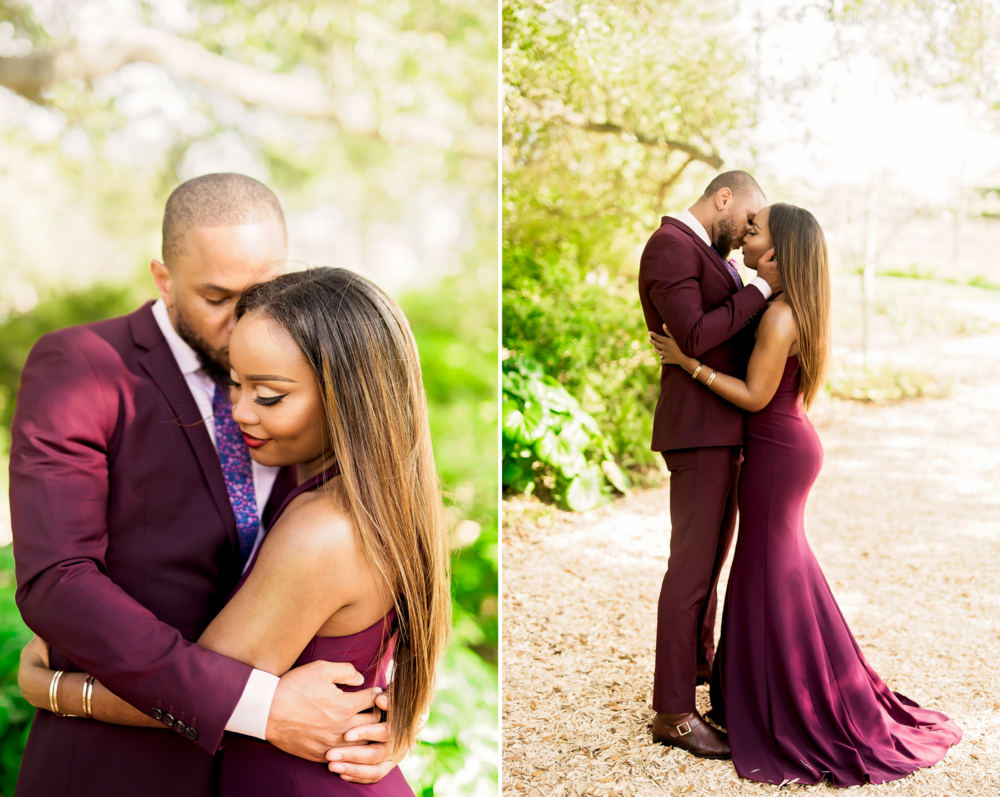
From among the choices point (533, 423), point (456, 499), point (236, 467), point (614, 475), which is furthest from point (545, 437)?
point (236, 467)

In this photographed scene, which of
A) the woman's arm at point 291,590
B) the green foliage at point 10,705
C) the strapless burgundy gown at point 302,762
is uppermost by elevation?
the woman's arm at point 291,590

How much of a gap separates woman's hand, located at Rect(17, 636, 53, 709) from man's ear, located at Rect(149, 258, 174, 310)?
30.7 inches

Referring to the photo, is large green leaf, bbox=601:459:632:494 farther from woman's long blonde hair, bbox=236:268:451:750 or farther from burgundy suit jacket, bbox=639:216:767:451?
woman's long blonde hair, bbox=236:268:451:750

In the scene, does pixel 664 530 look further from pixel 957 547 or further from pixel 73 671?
pixel 73 671

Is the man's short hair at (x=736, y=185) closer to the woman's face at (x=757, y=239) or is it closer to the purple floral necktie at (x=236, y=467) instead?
the woman's face at (x=757, y=239)

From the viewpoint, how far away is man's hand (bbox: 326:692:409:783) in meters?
1.45

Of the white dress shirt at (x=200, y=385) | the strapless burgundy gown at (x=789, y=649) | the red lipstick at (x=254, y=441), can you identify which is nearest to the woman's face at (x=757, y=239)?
the strapless burgundy gown at (x=789, y=649)

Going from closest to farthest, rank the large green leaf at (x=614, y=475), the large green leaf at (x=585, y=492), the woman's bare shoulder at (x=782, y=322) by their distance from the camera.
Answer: the woman's bare shoulder at (x=782, y=322) < the large green leaf at (x=585, y=492) < the large green leaf at (x=614, y=475)

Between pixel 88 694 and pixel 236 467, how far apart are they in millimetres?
530

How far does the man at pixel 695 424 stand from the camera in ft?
8.99

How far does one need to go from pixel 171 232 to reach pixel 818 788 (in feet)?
8.76

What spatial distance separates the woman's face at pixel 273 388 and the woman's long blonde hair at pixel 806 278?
5.98 ft

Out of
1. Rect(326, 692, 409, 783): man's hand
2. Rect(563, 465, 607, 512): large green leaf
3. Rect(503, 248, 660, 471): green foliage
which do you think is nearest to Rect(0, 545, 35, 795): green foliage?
Rect(326, 692, 409, 783): man's hand

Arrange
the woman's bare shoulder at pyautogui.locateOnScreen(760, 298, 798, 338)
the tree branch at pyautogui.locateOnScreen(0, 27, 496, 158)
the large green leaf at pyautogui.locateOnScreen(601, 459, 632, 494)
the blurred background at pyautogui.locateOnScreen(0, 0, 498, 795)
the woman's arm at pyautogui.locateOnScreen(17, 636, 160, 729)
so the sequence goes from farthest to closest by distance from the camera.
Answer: the large green leaf at pyautogui.locateOnScreen(601, 459, 632, 494) → the blurred background at pyautogui.locateOnScreen(0, 0, 498, 795) → the tree branch at pyautogui.locateOnScreen(0, 27, 496, 158) → the woman's bare shoulder at pyautogui.locateOnScreen(760, 298, 798, 338) → the woman's arm at pyautogui.locateOnScreen(17, 636, 160, 729)
